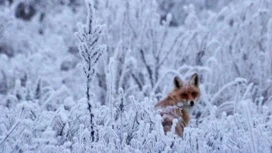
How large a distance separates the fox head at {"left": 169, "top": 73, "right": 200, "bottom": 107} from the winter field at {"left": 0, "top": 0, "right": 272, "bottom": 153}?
0.35 ft

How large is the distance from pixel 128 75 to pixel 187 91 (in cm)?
98

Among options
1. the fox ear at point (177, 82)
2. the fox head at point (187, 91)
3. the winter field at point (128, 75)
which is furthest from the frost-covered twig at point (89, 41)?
the fox ear at point (177, 82)

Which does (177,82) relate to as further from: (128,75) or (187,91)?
(128,75)

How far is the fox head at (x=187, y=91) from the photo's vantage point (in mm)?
6195

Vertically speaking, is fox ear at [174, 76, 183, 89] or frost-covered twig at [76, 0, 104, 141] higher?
fox ear at [174, 76, 183, 89]

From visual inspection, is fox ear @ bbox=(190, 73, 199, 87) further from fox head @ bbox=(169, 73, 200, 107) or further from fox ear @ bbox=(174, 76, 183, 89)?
fox ear @ bbox=(174, 76, 183, 89)

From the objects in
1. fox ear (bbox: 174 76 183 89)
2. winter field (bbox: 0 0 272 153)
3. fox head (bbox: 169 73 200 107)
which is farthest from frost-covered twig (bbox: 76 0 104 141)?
fox ear (bbox: 174 76 183 89)

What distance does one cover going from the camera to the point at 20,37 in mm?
9508

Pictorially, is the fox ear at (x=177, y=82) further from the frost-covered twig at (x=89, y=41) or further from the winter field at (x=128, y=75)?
the frost-covered twig at (x=89, y=41)

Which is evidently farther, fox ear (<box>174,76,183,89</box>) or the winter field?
fox ear (<box>174,76,183,89</box>)

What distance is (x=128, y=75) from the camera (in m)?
7.05

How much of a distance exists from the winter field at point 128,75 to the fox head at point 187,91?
0.35ft

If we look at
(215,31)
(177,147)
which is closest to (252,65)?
(215,31)

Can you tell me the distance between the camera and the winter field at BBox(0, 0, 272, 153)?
11.5 ft
